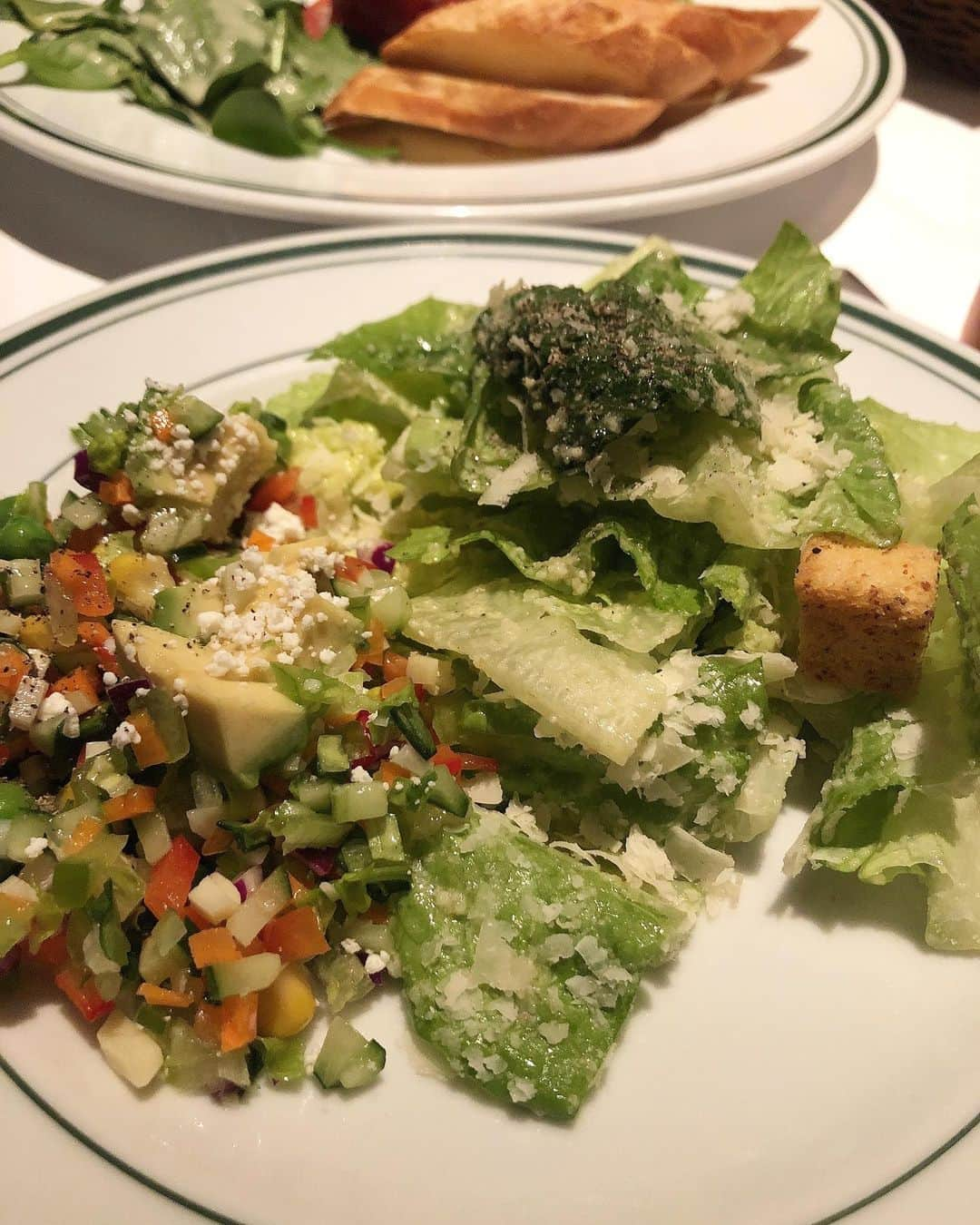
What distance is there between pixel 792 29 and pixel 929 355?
2435mm

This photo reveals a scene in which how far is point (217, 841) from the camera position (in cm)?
177

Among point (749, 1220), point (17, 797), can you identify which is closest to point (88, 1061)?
point (17, 797)

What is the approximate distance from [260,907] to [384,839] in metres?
0.25

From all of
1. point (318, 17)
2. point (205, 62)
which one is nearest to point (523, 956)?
point (205, 62)

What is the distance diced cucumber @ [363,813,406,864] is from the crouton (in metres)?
0.91

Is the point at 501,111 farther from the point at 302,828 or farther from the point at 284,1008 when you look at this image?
the point at 284,1008

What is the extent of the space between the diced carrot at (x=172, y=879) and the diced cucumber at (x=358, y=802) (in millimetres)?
264

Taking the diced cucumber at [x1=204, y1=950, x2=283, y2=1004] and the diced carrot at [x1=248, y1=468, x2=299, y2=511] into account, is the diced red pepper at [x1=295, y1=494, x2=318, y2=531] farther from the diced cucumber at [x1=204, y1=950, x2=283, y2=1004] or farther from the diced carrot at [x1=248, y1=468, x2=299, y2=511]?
the diced cucumber at [x1=204, y1=950, x2=283, y2=1004]

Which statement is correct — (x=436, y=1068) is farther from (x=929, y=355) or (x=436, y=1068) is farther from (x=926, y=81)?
(x=926, y=81)

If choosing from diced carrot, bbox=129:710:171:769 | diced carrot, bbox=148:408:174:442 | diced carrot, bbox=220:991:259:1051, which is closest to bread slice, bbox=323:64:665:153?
diced carrot, bbox=148:408:174:442

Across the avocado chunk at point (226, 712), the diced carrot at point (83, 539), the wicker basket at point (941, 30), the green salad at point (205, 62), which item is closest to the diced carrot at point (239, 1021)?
the avocado chunk at point (226, 712)

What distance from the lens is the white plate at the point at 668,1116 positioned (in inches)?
58.5

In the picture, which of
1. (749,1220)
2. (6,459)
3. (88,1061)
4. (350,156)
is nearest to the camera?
(749,1220)

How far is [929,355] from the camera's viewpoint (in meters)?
2.79
